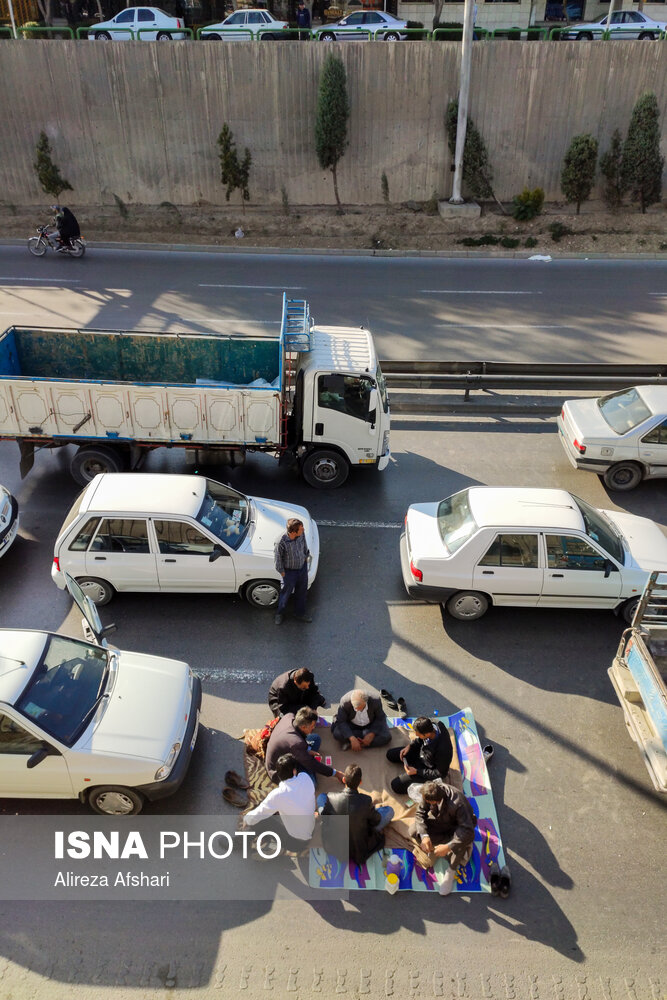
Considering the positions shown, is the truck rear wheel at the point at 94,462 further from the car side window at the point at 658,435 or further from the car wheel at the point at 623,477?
the car side window at the point at 658,435

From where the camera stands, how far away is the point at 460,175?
2362 centimetres

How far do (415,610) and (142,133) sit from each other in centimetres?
2257

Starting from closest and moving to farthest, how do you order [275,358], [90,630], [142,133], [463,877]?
1. [463,877]
2. [90,630]
3. [275,358]
4. [142,133]

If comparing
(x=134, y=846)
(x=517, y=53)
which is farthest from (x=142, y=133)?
(x=134, y=846)

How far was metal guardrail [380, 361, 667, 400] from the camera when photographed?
13180 mm

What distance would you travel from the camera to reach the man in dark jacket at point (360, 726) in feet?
22.3

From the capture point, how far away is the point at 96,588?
27.5 ft

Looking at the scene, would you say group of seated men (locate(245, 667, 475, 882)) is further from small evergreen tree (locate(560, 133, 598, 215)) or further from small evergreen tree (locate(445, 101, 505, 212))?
small evergreen tree (locate(560, 133, 598, 215))

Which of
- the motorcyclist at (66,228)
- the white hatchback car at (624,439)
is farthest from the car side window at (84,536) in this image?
the motorcyclist at (66,228)

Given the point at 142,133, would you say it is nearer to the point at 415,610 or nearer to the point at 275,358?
the point at 275,358

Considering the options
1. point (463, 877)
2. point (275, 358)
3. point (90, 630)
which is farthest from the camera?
point (275, 358)

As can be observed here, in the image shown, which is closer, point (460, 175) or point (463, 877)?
point (463, 877)

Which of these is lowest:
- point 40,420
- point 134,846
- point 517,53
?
point 134,846

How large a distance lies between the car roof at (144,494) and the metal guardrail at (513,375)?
5873 mm
